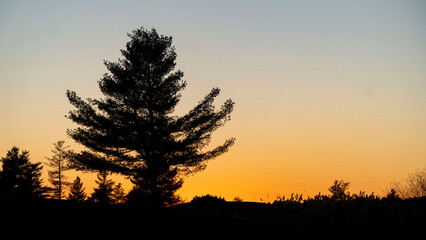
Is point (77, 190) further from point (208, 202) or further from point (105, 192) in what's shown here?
point (208, 202)

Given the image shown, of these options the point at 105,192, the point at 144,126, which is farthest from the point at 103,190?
the point at 144,126

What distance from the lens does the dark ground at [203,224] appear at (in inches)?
261

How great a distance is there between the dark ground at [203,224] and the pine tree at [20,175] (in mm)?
47519

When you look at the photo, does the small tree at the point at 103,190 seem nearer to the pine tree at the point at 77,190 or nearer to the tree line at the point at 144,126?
the pine tree at the point at 77,190

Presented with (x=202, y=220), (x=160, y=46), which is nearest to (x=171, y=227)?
(x=202, y=220)

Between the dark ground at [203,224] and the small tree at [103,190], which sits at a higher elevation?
the small tree at [103,190]

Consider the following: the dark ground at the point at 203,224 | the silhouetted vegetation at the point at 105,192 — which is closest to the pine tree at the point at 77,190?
the silhouetted vegetation at the point at 105,192

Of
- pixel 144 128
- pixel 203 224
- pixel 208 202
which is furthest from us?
pixel 144 128

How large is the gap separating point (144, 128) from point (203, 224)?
17078mm

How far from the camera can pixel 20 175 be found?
53188 mm

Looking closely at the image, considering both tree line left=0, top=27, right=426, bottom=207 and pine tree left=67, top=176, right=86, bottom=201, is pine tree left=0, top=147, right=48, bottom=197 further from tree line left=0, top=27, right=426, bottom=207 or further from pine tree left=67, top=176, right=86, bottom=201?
tree line left=0, top=27, right=426, bottom=207

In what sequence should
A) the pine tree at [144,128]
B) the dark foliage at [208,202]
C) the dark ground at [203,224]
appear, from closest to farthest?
the dark ground at [203,224]
the dark foliage at [208,202]
the pine tree at [144,128]

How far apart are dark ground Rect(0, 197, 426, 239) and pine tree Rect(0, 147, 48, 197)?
4752 centimetres

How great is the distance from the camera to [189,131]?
80.1 feet
